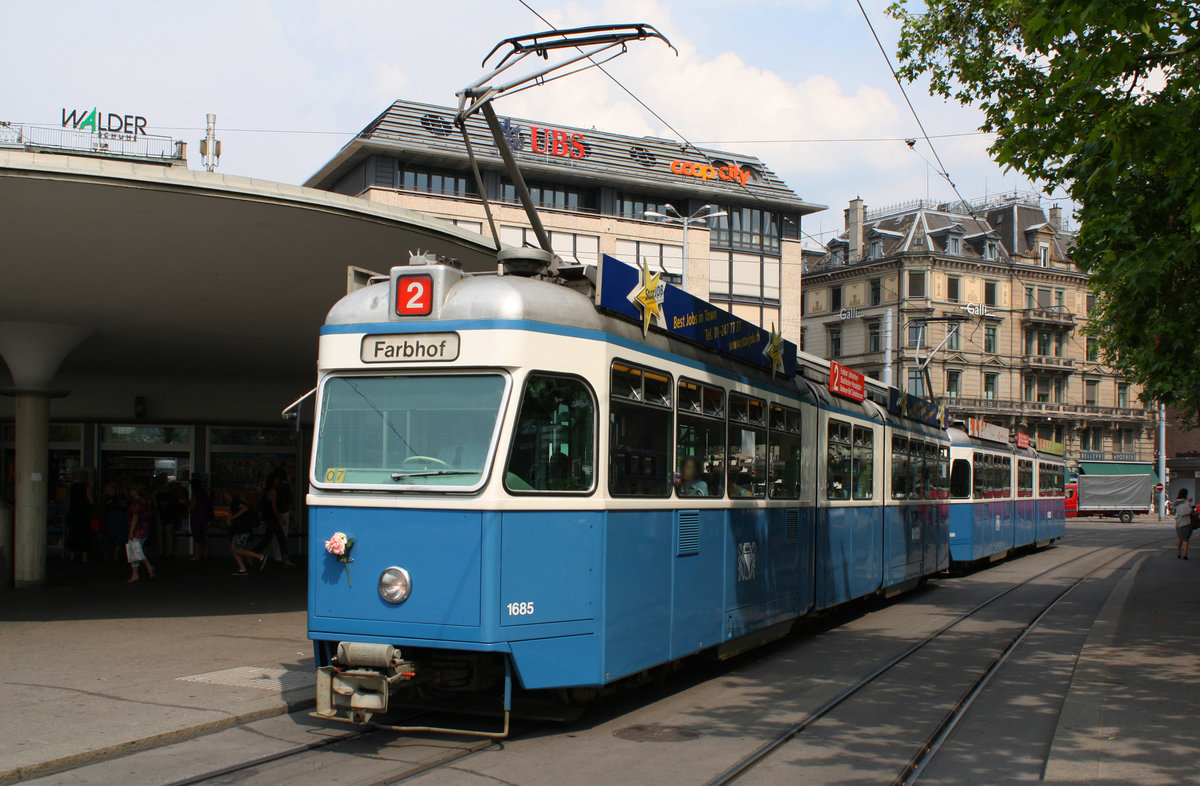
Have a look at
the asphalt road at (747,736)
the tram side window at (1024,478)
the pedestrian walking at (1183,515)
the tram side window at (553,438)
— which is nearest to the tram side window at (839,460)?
the asphalt road at (747,736)

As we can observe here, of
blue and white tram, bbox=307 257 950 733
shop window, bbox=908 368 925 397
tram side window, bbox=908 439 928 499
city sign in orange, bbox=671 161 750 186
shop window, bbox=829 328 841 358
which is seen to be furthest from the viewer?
shop window, bbox=829 328 841 358

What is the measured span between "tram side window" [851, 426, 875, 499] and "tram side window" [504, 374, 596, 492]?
717 centimetres

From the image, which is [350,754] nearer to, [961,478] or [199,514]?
[199,514]

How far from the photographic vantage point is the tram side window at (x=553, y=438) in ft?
22.9

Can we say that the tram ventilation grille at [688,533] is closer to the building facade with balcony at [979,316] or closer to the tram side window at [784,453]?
the tram side window at [784,453]

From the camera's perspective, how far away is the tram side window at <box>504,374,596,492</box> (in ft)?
22.9

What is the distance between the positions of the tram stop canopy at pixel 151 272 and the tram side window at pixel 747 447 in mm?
5286

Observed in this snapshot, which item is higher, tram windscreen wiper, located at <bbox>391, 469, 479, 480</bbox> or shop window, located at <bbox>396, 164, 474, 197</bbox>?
shop window, located at <bbox>396, 164, 474, 197</bbox>

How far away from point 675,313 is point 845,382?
5.51m

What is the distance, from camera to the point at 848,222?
7519cm

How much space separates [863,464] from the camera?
46.5 ft

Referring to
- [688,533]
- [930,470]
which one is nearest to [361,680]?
[688,533]

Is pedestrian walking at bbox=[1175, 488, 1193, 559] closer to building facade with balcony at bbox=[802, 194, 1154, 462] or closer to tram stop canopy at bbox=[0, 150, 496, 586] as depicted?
tram stop canopy at bbox=[0, 150, 496, 586]

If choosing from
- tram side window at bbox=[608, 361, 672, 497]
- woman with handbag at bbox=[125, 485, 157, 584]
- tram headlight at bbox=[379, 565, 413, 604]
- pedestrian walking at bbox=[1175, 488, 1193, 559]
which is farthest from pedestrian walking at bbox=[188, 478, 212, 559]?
pedestrian walking at bbox=[1175, 488, 1193, 559]
